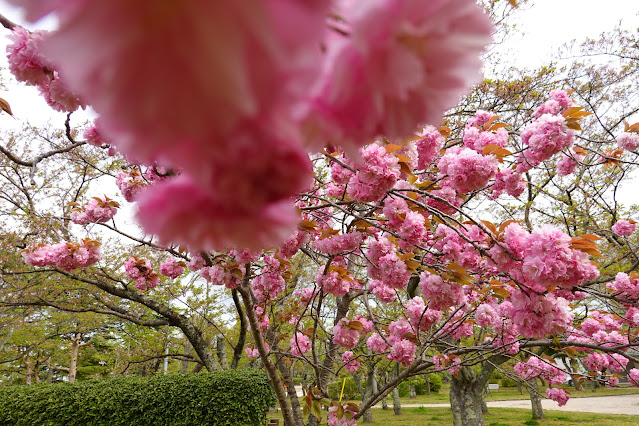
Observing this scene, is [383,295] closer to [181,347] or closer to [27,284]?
[27,284]

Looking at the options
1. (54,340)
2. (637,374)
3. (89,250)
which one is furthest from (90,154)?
(637,374)

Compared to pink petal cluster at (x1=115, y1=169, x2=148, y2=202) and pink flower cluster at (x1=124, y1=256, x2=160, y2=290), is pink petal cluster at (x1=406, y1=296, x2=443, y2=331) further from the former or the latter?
pink flower cluster at (x1=124, y1=256, x2=160, y2=290)

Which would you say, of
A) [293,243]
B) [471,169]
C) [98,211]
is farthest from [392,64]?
[98,211]

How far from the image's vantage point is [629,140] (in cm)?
348

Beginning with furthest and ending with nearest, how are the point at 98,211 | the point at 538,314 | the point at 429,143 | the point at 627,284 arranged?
the point at 627,284, the point at 98,211, the point at 429,143, the point at 538,314

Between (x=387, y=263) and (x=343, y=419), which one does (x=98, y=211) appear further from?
(x=343, y=419)

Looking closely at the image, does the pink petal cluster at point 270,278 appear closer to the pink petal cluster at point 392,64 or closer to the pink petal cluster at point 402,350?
the pink petal cluster at point 402,350

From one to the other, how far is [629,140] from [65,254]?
5591 mm

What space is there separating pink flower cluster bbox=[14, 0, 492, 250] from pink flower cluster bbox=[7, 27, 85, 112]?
5.79 feet

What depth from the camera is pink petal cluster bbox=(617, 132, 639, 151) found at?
3.46 metres

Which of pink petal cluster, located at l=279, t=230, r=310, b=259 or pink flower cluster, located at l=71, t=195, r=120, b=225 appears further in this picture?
pink flower cluster, located at l=71, t=195, r=120, b=225

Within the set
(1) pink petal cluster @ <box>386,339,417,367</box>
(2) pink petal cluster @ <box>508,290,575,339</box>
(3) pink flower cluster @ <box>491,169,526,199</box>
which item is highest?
(3) pink flower cluster @ <box>491,169,526,199</box>

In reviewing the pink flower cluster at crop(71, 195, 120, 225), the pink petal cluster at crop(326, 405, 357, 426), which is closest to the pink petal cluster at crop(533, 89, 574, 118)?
the pink petal cluster at crop(326, 405, 357, 426)

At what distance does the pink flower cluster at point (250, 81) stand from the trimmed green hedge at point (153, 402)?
666 cm
